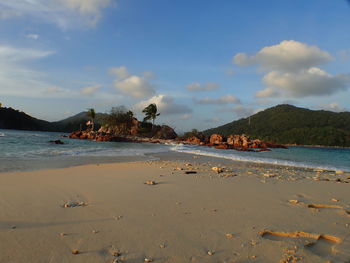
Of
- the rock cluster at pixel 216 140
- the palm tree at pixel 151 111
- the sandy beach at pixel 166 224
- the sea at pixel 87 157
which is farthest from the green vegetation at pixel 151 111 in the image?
the sandy beach at pixel 166 224

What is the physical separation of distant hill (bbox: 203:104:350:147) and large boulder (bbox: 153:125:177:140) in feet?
112

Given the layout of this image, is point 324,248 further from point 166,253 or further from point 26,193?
point 26,193

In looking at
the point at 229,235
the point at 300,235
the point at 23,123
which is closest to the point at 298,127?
the point at 300,235

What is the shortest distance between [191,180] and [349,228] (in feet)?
16.2

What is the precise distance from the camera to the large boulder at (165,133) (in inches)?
3195

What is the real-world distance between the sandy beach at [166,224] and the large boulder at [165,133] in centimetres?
7384

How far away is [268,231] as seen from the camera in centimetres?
Result: 382

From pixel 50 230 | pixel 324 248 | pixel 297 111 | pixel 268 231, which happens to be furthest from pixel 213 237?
pixel 297 111

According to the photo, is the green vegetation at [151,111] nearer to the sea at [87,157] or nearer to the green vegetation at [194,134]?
the green vegetation at [194,134]

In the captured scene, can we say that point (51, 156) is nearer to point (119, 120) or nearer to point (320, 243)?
point (320, 243)

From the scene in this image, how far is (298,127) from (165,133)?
56.0m

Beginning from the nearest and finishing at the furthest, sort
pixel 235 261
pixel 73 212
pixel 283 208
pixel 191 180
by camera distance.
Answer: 1. pixel 235 261
2. pixel 73 212
3. pixel 283 208
4. pixel 191 180

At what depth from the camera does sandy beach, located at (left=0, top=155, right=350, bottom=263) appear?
2980 millimetres

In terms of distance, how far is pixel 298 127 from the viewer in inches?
3740
